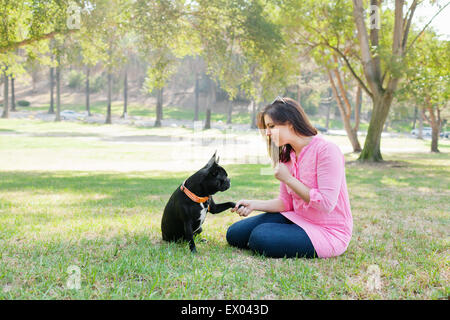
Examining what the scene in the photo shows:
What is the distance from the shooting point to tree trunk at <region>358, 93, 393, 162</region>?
1620 centimetres

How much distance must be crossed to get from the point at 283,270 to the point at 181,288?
3.20ft

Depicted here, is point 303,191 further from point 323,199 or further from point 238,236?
point 238,236

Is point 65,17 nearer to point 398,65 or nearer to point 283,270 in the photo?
point 283,270

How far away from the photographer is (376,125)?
1675 centimetres

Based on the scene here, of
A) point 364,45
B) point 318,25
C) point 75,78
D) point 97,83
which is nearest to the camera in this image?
point 364,45

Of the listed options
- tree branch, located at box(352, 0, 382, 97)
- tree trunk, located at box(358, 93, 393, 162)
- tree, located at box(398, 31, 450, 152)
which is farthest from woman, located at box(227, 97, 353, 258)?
tree trunk, located at box(358, 93, 393, 162)

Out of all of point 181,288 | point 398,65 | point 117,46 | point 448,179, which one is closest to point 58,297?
point 181,288

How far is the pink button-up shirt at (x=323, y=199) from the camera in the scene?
345 centimetres

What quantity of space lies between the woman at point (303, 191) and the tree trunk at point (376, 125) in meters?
14.0

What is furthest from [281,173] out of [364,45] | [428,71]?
[428,71]

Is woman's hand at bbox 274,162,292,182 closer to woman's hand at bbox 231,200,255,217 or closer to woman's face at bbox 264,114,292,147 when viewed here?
woman's face at bbox 264,114,292,147

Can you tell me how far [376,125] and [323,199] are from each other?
14744 millimetres

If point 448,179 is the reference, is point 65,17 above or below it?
above

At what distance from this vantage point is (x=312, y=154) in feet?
11.9
